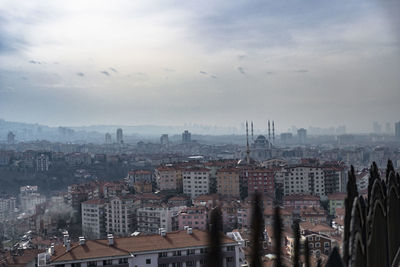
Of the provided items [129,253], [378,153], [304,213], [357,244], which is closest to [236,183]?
[304,213]

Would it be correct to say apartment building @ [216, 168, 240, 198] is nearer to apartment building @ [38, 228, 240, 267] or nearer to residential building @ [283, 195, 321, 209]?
residential building @ [283, 195, 321, 209]

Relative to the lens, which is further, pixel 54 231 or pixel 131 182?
pixel 131 182

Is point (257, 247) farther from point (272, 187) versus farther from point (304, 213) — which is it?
point (272, 187)

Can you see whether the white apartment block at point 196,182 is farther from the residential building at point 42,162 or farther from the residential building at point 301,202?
the residential building at point 42,162

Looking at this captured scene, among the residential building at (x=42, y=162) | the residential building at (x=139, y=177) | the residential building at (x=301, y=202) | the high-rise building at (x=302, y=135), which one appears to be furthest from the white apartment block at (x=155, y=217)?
the high-rise building at (x=302, y=135)

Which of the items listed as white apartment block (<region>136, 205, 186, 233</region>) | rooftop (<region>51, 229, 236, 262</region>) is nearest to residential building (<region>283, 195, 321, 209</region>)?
white apartment block (<region>136, 205, 186, 233</region>)

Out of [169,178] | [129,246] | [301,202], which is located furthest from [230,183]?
[129,246]
